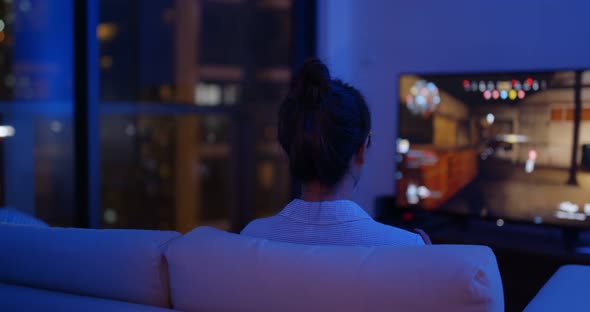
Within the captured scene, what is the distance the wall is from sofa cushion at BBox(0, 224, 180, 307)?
9.32 ft

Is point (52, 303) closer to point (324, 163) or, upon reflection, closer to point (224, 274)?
point (224, 274)

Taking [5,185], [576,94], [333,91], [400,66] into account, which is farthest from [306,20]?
[333,91]

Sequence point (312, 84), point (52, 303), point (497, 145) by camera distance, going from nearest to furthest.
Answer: point (52, 303), point (312, 84), point (497, 145)

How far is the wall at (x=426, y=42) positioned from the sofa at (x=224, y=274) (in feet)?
9.39

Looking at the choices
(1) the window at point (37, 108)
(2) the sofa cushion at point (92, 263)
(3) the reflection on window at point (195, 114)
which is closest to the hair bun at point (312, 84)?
(2) the sofa cushion at point (92, 263)

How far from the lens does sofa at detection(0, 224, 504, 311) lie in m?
0.91

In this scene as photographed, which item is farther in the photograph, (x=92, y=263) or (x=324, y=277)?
(x=92, y=263)

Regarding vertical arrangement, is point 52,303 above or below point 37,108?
below

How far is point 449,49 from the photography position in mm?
3947

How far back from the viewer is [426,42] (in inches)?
159

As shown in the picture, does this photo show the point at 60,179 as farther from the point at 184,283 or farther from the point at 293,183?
the point at 184,283

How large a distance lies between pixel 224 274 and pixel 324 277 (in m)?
0.20

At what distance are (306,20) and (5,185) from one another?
2449 mm

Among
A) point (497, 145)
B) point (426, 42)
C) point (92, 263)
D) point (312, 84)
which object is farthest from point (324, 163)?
point (426, 42)
